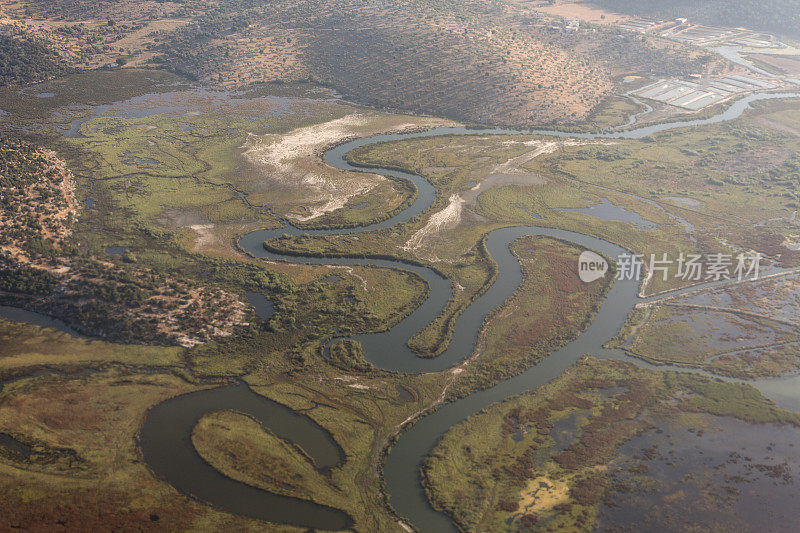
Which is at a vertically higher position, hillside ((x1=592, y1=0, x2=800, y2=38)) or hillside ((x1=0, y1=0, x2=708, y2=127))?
hillside ((x1=592, y1=0, x2=800, y2=38))

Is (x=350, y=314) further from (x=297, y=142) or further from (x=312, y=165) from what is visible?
(x=297, y=142)

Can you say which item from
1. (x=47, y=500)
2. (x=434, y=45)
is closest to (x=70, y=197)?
(x=47, y=500)

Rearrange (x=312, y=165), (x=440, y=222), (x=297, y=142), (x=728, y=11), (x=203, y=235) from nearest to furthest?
(x=203, y=235), (x=440, y=222), (x=312, y=165), (x=297, y=142), (x=728, y=11)

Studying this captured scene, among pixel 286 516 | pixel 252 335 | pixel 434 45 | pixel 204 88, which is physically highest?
pixel 434 45

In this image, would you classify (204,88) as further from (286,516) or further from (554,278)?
(286,516)

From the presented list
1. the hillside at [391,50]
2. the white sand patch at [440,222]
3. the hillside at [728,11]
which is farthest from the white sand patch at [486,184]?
the hillside at [728,11]

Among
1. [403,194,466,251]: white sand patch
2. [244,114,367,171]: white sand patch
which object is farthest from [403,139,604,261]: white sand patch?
[244,114,367,171]: white sand patch

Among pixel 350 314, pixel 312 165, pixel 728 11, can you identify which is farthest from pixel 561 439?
pixel 728 11

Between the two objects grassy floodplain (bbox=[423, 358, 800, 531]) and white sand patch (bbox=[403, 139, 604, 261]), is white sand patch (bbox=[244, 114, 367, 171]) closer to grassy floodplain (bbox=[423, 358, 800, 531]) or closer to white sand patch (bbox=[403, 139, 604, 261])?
white sand patch (bbox=[403, 139, 604, 261])

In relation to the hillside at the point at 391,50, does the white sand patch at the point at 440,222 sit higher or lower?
lower

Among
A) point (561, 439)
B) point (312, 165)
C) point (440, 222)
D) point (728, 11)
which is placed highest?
point (728, 11)

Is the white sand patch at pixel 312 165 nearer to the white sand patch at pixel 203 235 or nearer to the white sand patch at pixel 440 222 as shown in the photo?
the white sand patch at pixel 203 235
